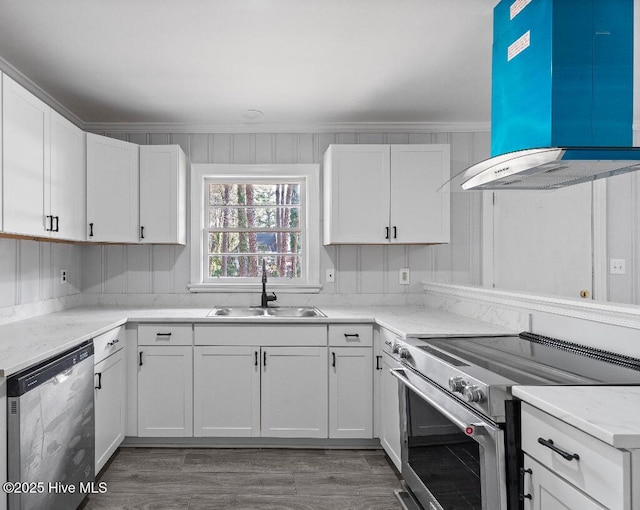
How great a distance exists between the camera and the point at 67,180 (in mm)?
2680

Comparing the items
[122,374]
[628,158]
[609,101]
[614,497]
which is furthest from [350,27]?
[122,374]

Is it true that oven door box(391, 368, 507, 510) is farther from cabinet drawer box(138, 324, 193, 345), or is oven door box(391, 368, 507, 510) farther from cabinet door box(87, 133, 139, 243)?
cabinet door box(87, 133, 139, 243)

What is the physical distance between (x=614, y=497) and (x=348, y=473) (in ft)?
5.95

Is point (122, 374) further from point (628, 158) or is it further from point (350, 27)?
point (628, 158)

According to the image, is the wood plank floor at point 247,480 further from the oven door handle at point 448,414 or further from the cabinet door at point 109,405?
the oven door handle at point 448,414

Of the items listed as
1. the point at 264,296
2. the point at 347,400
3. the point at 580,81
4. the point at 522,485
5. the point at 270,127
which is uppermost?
the point at 270,127

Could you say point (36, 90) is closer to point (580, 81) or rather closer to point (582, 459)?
point (580, 81)

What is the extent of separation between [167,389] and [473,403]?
2.03 meters

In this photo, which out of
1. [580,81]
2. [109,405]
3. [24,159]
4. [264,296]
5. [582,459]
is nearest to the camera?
[582,459]

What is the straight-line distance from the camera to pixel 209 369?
2.85m

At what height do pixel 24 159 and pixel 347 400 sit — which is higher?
pixel 24 159

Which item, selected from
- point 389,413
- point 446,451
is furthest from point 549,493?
point 389,413

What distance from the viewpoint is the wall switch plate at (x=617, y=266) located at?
3.47 meters

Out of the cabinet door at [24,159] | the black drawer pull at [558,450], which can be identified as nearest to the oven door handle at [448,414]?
the black drawer pull at [558,450]
